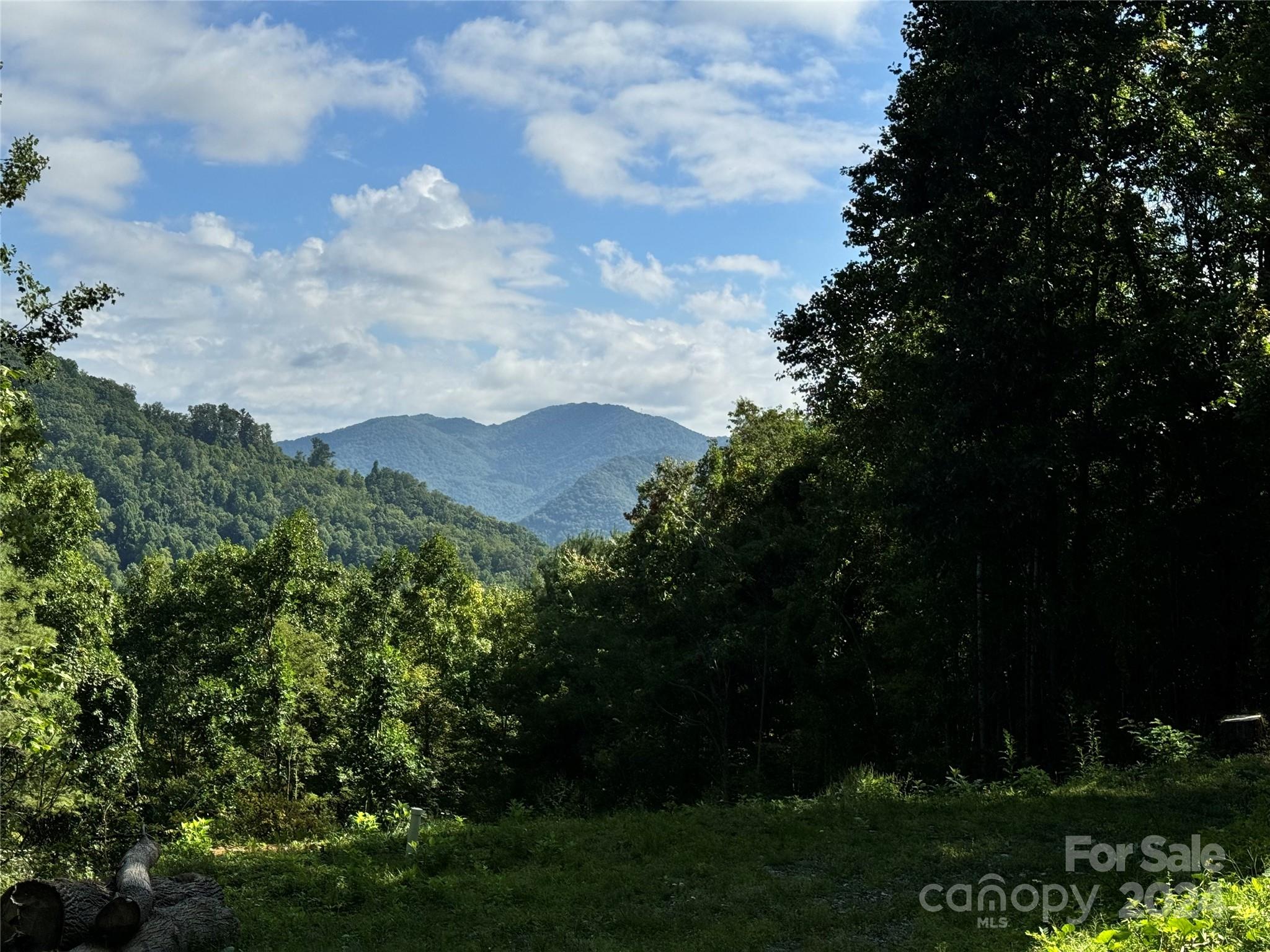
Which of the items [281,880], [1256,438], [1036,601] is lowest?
[281,880]

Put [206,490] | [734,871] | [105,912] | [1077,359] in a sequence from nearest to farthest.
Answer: [105,912] < [734,871] < [1077,359] < [206,490]

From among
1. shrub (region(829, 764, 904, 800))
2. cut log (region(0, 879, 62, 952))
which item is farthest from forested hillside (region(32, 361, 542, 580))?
cut log (region(0, 879, 62, 952))

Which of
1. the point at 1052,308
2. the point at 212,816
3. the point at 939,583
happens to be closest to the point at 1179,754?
the point at 939,583

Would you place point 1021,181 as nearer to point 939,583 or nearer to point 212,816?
point 939,583

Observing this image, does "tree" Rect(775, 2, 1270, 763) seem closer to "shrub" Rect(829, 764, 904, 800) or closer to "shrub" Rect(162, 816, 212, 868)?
"shrub" Rect(829, 764, 904, 800)

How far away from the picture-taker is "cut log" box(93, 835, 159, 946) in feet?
26.4

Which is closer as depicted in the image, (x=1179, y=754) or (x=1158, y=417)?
(x=1179, y=754)

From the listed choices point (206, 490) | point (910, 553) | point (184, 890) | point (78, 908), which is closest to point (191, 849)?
point (184, 890)

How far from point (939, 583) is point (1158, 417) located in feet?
14.4

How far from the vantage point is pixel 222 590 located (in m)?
31.6

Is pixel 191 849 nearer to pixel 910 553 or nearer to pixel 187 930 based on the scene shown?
pixel 187 930

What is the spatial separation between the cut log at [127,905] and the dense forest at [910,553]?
2150 millimetres

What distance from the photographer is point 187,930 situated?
8336 mm

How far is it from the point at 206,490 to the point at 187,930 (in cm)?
17067
